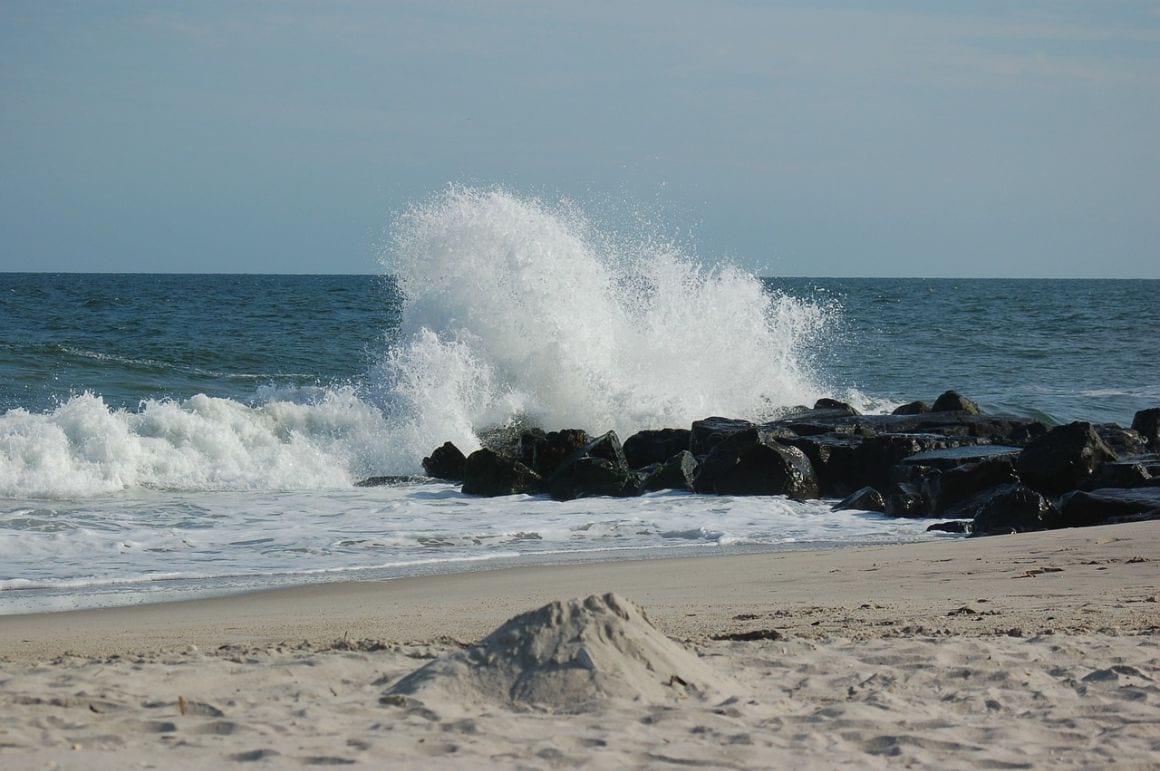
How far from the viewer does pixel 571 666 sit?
378 centimetres

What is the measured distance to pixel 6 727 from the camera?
3418 millimetres

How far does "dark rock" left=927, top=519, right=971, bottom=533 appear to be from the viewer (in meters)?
9.29

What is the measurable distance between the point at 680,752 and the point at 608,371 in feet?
45.6

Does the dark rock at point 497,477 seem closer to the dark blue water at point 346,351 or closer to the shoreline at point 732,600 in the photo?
the shoreline at point 732,600

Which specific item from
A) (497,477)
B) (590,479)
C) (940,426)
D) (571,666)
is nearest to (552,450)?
(497,477)

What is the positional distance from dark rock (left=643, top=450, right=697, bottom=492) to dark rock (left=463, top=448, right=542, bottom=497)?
1140mm

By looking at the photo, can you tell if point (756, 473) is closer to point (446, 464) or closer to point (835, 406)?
point (446, 464)

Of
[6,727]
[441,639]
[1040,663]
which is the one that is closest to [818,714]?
[1040,663]

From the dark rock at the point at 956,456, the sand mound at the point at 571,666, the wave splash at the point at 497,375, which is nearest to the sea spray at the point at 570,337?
the wave splash at the point at 497,375

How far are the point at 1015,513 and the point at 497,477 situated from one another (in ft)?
16.4

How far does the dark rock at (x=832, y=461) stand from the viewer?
11.6 meters

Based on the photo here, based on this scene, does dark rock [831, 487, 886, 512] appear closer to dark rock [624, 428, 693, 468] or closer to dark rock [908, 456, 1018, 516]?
dark rock [908, 456, 1018, 516]

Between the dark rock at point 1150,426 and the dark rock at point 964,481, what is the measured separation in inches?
180

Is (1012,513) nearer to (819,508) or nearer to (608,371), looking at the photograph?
(819,508)
